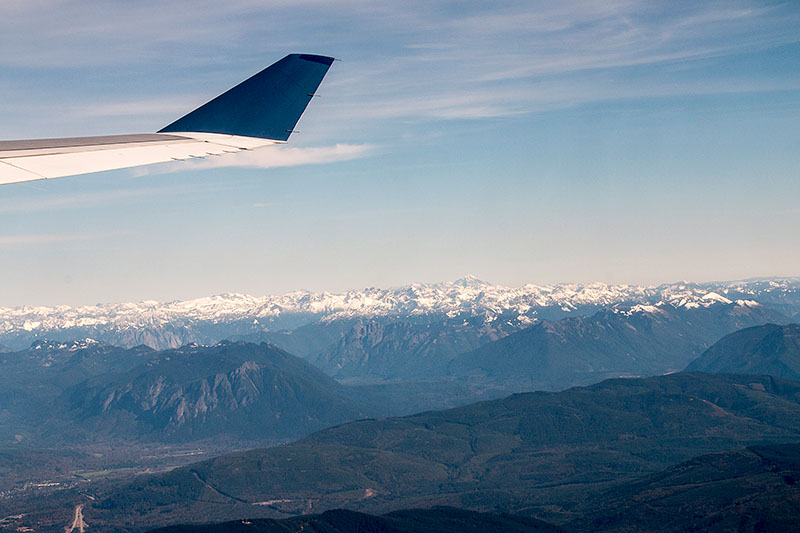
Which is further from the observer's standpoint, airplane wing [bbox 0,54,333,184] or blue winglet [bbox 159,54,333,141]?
blue winglet [bbox 159,54,333,141]

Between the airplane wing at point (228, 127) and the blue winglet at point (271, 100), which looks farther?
the blue winglet at point (271, 100)

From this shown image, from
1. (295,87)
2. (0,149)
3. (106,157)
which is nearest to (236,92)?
(295,87)

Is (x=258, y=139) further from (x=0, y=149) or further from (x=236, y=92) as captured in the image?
(x=0, y=149)

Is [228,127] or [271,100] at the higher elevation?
[271,100]

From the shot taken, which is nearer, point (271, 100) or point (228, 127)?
point (271, 100)
